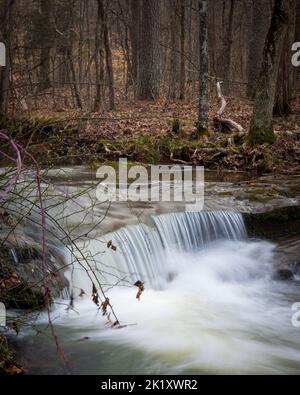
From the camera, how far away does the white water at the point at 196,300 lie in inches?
224

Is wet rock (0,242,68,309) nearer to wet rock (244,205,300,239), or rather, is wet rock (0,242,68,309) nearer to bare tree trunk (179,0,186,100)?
wet rock (244,205,300,239)

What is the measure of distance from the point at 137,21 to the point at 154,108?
6308mm

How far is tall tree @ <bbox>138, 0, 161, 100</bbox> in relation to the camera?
762 inches

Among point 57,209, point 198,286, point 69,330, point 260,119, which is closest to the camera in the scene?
point 69,330

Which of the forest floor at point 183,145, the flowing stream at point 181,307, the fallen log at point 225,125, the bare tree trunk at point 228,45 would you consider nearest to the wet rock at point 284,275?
the flowing stream at point 181,307

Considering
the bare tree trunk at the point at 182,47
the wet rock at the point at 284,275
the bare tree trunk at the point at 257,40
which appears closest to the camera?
the wet rock at the point at 284,275

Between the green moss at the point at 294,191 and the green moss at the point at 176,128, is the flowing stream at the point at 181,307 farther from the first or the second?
the green moss at the point at 176,128

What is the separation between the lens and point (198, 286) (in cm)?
773

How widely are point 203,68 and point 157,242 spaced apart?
6.39 metres

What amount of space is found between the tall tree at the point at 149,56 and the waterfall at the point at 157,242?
1137 cm

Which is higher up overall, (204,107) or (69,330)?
(204,107)

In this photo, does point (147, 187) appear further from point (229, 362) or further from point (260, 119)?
point (229, 362)

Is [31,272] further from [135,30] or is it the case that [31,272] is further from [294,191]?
[135,30]
